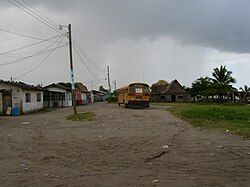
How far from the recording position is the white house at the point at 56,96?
51656 mm

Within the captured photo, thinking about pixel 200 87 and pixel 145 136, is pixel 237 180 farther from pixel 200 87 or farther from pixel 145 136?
pixel 200 87

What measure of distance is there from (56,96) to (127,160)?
153ft

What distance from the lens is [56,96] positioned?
54.9 metres

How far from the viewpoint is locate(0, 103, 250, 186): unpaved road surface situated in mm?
7391

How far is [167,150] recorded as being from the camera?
11094 millimetres

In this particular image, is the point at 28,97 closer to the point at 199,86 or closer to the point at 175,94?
the point at 175,94

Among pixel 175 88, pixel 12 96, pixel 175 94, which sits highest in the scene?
pixel 175 88

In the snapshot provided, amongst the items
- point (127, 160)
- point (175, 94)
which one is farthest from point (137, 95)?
point (175, 94)

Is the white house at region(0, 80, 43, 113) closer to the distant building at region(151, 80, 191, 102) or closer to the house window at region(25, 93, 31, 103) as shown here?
the house window at region(25, 93, 31, 103)

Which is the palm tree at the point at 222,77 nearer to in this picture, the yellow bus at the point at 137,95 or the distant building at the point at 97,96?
the yellow bus at the point at 137,95

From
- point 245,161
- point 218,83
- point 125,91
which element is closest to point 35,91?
point 125,91

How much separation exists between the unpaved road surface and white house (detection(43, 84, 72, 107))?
36936mm

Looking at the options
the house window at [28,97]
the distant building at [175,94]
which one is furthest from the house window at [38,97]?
the distant building at [175,94]

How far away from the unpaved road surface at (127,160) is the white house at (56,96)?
1454 inches
